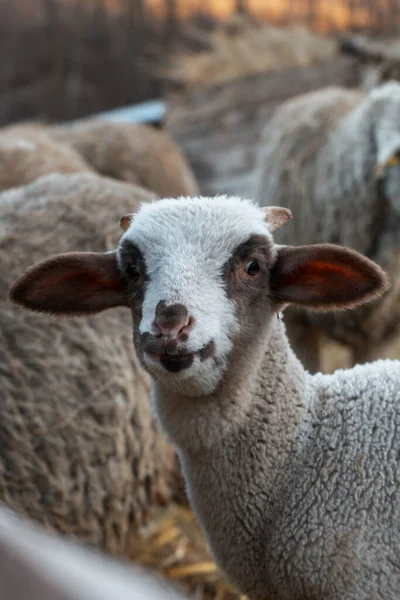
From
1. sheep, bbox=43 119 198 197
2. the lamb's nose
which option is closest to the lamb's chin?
the lamb's nose

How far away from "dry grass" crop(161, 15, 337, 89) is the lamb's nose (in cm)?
731

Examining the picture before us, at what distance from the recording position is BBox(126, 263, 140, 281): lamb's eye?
240cm

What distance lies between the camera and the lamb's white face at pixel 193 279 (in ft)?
6.95

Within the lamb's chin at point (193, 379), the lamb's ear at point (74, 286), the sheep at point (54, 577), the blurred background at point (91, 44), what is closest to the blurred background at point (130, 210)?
the blurred background at point (91, 44)

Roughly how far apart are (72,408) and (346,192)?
2239mm

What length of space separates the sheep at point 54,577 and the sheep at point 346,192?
3710 mm

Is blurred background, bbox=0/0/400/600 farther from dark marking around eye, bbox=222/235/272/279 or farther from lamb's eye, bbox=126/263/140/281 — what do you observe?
dark marking around eye, bbox=222/235/272/279

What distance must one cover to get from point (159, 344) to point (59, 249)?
5.02 feet

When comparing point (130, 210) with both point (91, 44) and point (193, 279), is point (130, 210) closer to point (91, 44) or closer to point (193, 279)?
point (193, 279)

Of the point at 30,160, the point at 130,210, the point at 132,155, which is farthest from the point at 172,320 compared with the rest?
the point at 132,155

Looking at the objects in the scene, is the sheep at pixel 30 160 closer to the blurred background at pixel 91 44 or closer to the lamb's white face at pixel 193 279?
the lamb's white face at pixel 193 279

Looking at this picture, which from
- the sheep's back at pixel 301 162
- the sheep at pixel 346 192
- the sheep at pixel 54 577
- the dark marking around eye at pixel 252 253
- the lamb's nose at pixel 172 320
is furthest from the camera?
the sheep's back at pixel 301 162

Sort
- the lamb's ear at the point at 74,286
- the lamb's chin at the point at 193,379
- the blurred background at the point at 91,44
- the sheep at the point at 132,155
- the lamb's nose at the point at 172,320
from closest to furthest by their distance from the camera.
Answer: the lamb's nose at the point at 172,320, the lamb's chin at the point at 193,379, the lamb's ear at the point at 74,286, the sheep at the point at 132,155, the blurred background at the point at 91,44

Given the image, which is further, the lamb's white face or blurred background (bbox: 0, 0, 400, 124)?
blurred background (bbox: 0, 0, 400, 124)
